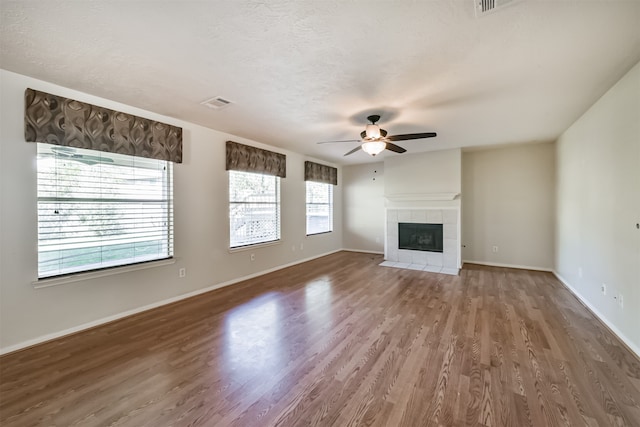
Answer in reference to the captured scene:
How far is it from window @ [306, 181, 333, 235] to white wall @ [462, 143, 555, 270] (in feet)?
10.8

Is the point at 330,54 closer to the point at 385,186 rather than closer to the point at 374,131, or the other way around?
the point at 374,131

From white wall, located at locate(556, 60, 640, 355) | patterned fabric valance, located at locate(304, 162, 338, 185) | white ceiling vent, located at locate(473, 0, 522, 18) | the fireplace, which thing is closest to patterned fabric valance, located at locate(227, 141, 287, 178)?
patterned fabric valance, located at locate(304, 162, 338, 185)

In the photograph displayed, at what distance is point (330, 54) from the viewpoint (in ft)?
6.93

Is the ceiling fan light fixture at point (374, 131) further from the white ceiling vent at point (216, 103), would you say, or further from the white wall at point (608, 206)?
the white wall at point (608, 206)

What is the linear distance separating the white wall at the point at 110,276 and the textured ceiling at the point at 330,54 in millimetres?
544

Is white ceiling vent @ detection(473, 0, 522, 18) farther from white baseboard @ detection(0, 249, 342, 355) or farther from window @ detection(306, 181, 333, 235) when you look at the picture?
window @ detection(306, 181, 333, 235)

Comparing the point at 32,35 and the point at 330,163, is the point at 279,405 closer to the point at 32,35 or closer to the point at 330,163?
the point at 32,35

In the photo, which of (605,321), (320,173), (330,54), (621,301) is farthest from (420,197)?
(330,54)

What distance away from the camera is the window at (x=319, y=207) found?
656 cm

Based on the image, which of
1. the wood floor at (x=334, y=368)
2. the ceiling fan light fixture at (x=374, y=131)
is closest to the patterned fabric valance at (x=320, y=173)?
the ceiling fan light fixture at (x=374, y=131)

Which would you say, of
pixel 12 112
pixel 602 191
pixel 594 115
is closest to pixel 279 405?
pixel 12 112

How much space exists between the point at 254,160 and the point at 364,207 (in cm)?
374

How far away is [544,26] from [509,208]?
460cm

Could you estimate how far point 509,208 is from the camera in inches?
217
